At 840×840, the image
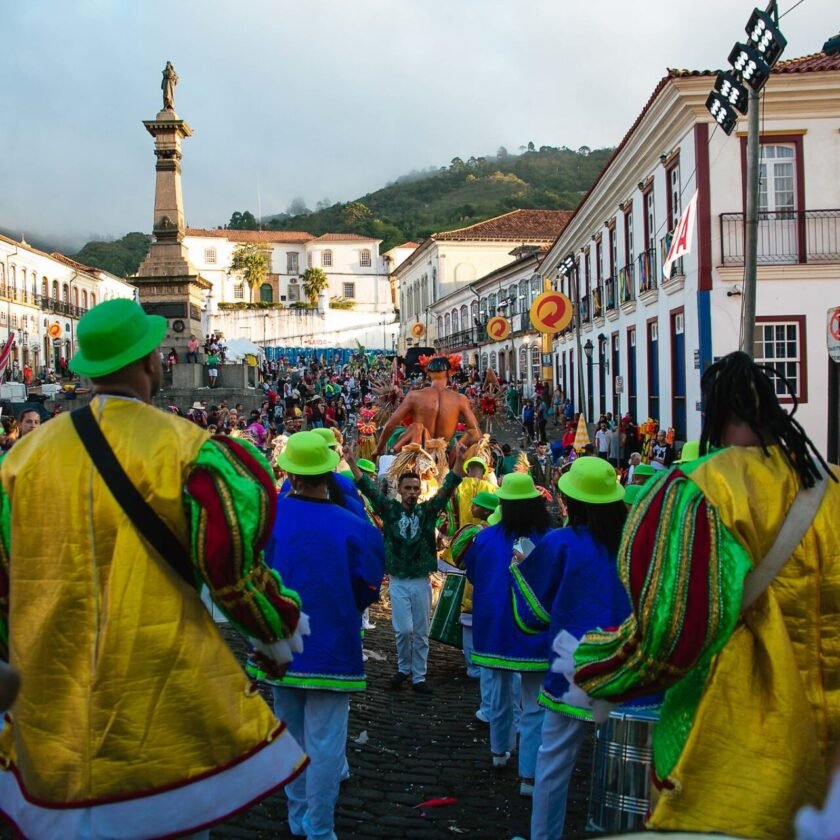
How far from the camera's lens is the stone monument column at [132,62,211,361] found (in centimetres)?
2453

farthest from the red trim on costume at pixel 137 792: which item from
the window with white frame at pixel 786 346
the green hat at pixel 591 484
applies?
the window with white frame at pixel 786 346

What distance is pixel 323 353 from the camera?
65.7m

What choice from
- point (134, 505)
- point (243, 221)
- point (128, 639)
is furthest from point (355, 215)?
point (128, 639)

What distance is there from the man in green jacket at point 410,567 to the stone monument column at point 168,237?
19031 mm

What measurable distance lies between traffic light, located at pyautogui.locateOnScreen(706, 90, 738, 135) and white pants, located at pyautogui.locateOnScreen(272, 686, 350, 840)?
11.4 meters

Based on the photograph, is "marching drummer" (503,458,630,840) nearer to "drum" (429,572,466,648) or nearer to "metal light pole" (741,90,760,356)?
"drum" (429,572,466,648)

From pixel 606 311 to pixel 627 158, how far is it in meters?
5.97

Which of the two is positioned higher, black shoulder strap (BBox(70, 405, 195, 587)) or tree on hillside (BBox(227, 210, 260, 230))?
tree on hillside (BBox(227, 210, 260, 230))

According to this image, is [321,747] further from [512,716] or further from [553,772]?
[512,716]

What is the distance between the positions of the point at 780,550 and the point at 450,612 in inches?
168

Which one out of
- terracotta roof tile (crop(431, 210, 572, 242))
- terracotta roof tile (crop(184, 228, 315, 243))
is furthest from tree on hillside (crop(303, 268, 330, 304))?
terracotta roof tile (crop(431, 210, 572, 242))

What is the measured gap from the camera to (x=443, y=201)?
13788cm

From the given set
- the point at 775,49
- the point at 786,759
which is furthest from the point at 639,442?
the point at 786,759

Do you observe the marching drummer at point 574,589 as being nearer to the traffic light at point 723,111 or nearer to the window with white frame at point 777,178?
the traffic light at point 723,111
